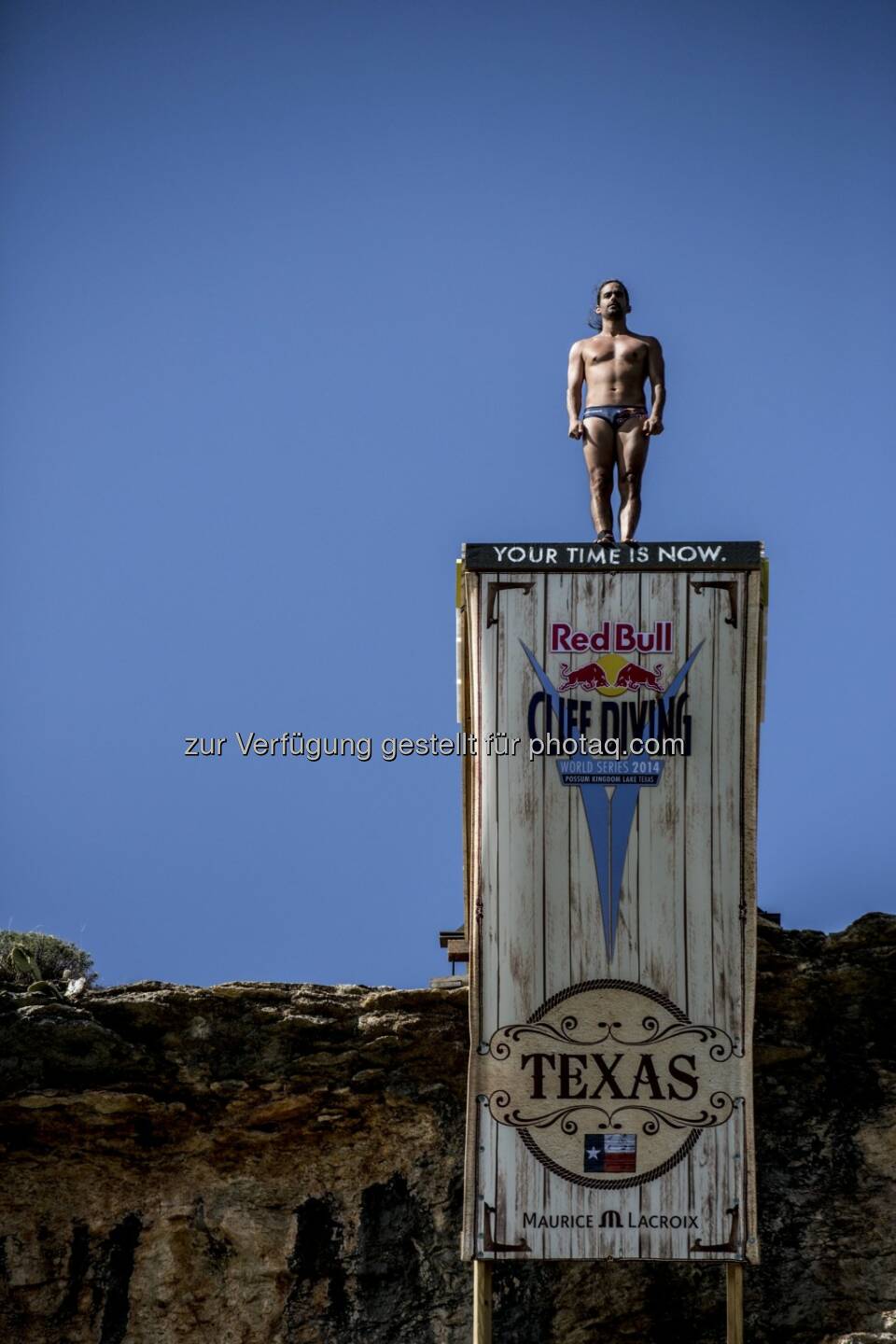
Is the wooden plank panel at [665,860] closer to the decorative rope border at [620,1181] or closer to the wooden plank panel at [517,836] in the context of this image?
the decorative rope border at [620,1181]

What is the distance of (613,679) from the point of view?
17625mm

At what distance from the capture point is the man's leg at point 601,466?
62.0 feet

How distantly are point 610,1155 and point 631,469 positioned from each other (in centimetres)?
621

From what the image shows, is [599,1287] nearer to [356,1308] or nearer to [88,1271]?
[356,1308]

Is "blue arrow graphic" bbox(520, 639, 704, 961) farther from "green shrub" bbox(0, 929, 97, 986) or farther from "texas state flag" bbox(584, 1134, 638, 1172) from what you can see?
"green shrub" bbox(0, 929, 97, 986)

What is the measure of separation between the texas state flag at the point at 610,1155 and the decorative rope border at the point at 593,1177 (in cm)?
9

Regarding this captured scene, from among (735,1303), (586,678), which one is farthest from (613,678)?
(735,1303)

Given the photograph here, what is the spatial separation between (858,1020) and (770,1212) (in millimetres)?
2080

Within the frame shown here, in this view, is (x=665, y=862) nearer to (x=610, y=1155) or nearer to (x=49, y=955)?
(x=610, y=1155)

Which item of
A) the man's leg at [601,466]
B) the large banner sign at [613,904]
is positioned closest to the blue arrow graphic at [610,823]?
the large banner sign at [613,904]

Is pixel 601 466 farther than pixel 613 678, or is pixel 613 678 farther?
pixel 601 466

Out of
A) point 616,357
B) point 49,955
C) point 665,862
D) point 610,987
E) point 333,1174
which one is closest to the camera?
point 610,987

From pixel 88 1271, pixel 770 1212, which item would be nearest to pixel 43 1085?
pixel 88 1271

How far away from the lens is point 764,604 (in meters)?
17.9
